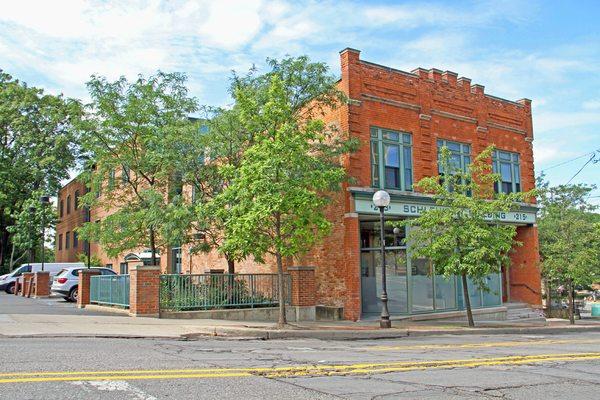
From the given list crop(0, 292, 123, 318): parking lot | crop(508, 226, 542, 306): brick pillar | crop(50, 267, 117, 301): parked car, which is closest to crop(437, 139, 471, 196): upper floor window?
crop(508, 226, 542, 306): brick pillar

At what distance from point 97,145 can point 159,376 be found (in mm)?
15027

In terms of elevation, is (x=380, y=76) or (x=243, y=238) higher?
(x=380, y=76)

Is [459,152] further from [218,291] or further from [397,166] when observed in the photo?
[218,291]

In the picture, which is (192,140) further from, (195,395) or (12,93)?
(12,93)

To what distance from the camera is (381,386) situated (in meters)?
7.31

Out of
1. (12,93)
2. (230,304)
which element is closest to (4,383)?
(230,304)

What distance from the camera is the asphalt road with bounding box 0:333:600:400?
6684mm

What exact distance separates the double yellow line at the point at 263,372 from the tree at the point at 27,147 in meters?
38.4

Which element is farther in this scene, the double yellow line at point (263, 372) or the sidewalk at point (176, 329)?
the sidewalk at point (176, 329)

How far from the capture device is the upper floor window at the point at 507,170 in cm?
2472

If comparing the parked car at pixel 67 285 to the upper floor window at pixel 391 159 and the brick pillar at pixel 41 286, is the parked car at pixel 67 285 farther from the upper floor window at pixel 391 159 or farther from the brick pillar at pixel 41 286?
the upper floor window at pixel 391 159

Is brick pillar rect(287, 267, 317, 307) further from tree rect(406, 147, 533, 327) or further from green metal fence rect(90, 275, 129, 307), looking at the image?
green metal fence rect(90, 275, 129, 307)

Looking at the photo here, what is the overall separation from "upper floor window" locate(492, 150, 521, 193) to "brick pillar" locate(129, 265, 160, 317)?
15.2 m

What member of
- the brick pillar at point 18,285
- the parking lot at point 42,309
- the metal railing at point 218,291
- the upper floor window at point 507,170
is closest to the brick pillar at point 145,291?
the metal railing at point 218,291
